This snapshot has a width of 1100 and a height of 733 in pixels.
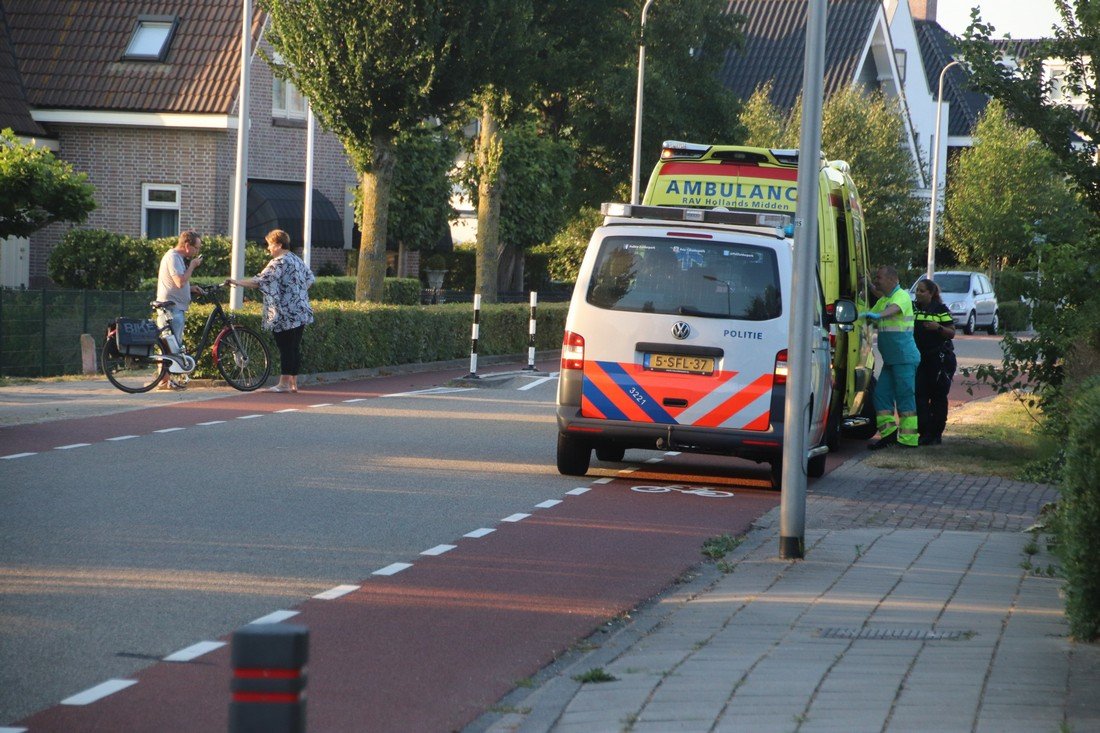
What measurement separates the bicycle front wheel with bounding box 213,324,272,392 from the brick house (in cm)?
1725

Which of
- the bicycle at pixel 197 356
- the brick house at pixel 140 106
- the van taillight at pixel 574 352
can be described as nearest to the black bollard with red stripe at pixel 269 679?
the van taillight at pixel 574 352

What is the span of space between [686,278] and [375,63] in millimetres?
12940

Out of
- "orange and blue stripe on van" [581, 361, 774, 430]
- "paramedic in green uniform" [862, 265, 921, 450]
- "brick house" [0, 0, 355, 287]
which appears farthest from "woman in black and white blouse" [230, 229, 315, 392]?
"brick house" [0, 0, 355, 287]

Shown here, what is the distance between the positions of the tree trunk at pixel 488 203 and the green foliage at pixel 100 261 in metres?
6.93

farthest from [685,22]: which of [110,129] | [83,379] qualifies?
[83,379]

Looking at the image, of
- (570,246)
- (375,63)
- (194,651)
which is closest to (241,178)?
(375,63)

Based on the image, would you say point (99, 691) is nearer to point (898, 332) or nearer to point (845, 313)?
point (845, 313)

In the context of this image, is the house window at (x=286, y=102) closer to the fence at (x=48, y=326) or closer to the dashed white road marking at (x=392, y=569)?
the fence at (x=48, y=326)

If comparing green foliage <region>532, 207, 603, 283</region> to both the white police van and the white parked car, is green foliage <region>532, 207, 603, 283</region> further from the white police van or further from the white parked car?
the white police van

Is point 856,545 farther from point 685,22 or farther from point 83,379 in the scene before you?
point 685,22

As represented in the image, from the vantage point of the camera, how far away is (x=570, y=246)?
48.6m

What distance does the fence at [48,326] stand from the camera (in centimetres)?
2333

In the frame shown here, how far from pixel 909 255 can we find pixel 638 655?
47.3 metres

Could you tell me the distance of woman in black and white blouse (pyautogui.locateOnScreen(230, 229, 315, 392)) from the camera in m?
20.1
